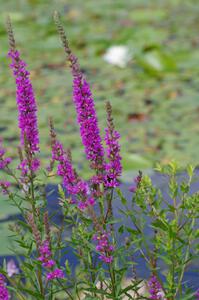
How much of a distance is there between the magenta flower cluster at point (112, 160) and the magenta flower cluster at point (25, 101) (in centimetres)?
17

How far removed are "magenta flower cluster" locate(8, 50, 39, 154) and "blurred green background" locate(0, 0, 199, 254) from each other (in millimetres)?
1181

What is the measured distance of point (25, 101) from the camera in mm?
1593

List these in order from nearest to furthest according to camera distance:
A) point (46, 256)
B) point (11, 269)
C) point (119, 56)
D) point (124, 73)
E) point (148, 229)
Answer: point (46, 256), point (11, 269), point (148, 229), point (124, 73), point (119, 56)

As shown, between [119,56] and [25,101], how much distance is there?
10.1 ft

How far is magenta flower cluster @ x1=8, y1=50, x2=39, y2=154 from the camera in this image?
62.5 inches

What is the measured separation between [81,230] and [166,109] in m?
2.38

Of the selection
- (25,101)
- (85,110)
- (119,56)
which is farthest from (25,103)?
(119,56)

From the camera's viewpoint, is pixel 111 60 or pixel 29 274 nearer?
pixel 29 274

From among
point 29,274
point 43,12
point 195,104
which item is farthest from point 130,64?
point 29,274

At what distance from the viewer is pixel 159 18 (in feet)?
17.7

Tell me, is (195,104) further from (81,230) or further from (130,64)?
(81,230)

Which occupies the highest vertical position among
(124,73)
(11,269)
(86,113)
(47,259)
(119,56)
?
(119,56)

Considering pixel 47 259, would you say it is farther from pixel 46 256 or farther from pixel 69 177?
pixel 69 177

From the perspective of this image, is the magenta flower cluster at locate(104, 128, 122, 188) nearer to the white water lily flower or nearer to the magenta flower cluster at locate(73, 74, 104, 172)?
the magenta flower cluster at locate(73, 74, 104, 172)
